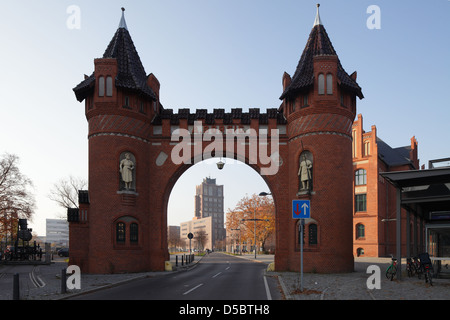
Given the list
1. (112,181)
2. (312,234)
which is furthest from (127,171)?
(312,234)

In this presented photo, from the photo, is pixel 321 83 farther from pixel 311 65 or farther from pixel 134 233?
pixel 134 233

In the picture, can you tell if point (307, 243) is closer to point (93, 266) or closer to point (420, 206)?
point (420, 206)

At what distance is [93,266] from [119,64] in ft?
37.7

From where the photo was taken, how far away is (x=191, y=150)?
25.6 m

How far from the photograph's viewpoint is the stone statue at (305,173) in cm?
2339

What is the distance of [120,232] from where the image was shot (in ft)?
78.2

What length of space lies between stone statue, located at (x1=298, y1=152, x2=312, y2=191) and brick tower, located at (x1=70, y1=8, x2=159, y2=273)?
29.8ft

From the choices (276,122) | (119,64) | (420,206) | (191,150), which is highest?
(119,64)

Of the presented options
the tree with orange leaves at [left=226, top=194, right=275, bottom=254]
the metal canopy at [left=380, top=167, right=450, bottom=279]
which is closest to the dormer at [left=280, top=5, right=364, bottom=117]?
the metal canopy at [left=380, top=167, right=450, bottom=279]

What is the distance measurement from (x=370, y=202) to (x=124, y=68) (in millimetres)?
31711

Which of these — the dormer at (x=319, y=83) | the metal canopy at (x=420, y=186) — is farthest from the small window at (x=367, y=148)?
the metal canopy at (x=420, y=186)

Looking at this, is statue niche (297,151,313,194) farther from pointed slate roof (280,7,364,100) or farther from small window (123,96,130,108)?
small window (123,96,130,108)

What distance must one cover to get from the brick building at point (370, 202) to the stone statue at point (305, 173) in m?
25.2
